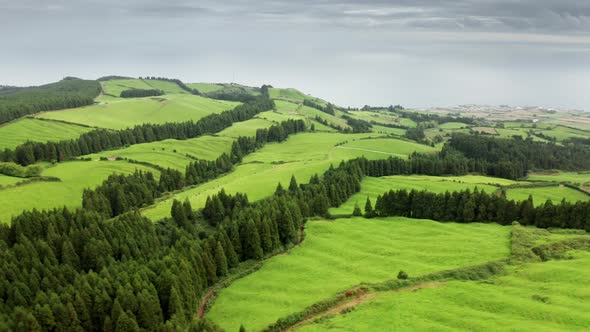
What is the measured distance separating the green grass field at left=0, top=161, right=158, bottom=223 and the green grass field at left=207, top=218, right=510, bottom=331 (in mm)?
75170

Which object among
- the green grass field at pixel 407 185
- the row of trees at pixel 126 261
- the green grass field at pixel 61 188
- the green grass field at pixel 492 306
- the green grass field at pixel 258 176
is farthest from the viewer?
the green grass field at pixel 407 185

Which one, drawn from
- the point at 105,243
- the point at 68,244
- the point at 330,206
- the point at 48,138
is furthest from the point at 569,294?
the point at 48,138

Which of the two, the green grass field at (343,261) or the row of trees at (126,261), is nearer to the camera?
the row of trees at (126,261)

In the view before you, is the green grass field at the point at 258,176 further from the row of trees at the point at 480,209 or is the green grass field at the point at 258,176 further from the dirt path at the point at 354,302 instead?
the dirt path at the point at 354,302

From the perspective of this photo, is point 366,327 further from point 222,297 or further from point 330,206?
point 330,206

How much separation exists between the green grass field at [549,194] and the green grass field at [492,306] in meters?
69.3

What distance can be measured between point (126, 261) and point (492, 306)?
202 feet

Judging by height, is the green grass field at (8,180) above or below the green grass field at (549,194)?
above

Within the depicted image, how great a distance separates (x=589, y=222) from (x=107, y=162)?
158122 mm

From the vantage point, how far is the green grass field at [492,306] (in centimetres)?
4944

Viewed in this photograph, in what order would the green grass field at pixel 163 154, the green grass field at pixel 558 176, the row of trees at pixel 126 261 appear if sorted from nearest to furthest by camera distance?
the row of trees at pixel 126 261 < the green grass field at pixel 163 154 < the green grass field at pixel 558 176

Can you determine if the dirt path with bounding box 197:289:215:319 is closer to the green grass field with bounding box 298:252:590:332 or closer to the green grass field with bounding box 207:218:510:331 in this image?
the green grass field with bounding box 207:218:510:331

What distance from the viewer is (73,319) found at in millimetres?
55219

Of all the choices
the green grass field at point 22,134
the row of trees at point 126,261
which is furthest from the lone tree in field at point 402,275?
the green grass field at point 22,134
